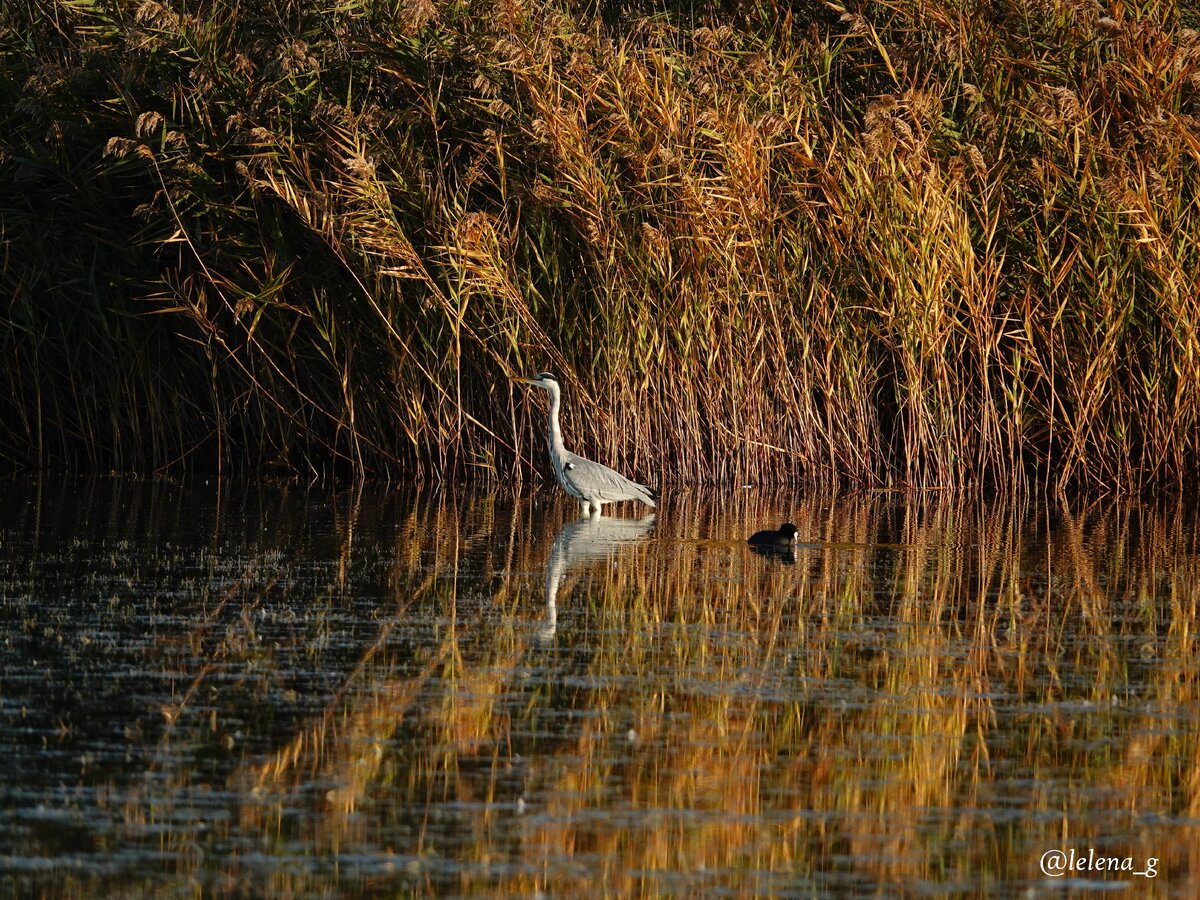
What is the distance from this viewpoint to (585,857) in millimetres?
3707

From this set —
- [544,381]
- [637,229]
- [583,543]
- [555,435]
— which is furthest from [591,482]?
[637,229]

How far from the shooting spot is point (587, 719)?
485cm

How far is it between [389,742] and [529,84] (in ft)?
21.7

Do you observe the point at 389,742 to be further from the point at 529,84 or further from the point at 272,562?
the point at 529,84

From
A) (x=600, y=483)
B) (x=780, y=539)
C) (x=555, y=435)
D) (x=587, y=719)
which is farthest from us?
(x=555, y=435)

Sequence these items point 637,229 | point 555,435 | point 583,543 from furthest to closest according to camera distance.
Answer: point 637,229 → point 555,435 → point 583,543

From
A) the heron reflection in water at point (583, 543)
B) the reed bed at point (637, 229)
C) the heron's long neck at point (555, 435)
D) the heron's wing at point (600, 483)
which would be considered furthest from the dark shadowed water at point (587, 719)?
the reed bed at point (637, 229)

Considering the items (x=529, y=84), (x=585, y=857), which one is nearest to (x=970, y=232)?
(x=529, y=84)

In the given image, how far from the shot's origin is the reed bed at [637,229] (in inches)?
422

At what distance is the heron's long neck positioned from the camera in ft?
34.1

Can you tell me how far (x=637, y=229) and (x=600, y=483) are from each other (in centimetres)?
177

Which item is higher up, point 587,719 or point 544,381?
point 544,381

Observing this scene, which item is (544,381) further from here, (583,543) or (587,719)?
(587,719)

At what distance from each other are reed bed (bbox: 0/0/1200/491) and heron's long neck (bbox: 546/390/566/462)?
2.11ft
